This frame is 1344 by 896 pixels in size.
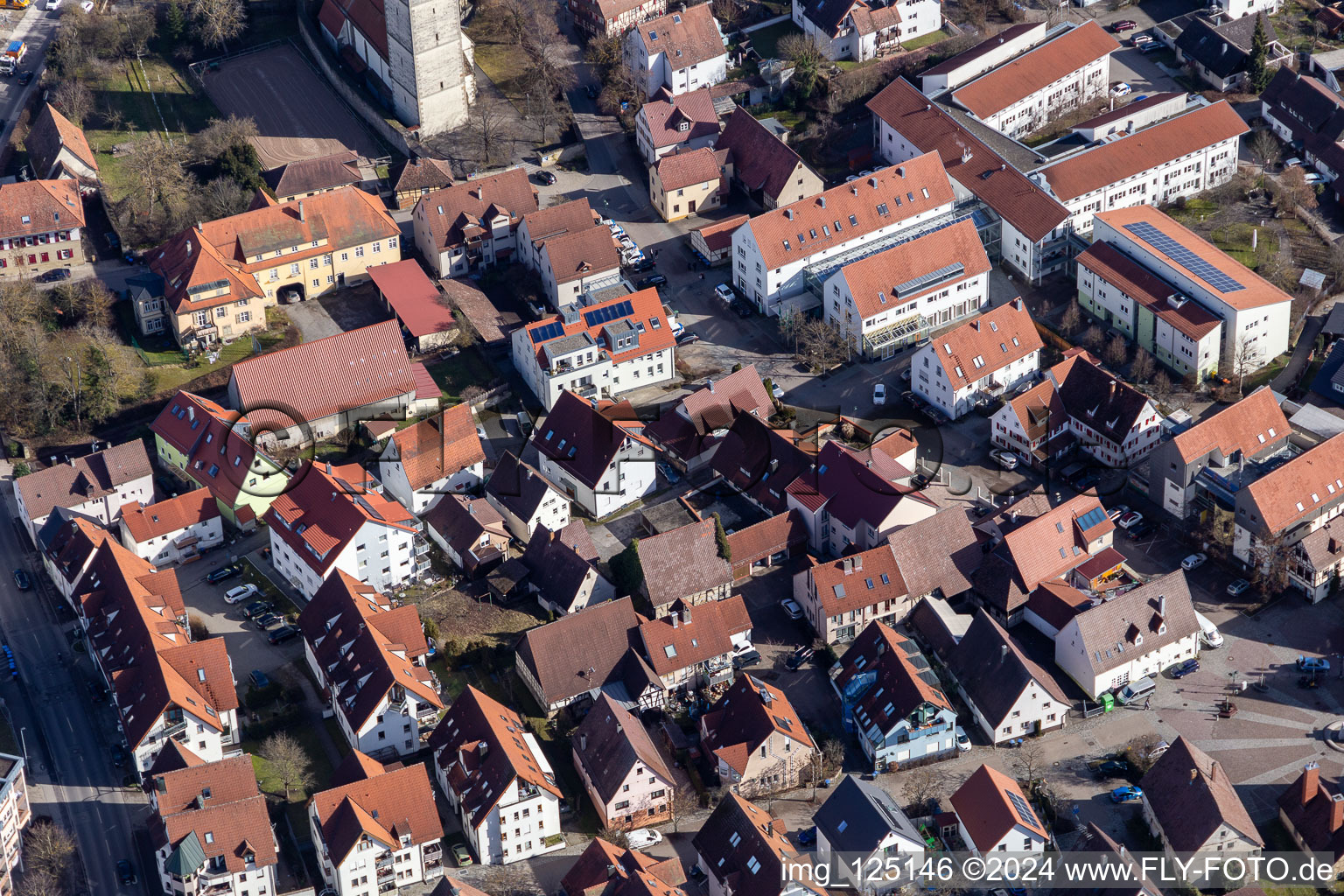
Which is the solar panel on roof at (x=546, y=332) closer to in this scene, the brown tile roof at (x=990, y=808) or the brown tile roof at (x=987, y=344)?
the brown tile roof at (x=987, y=344)

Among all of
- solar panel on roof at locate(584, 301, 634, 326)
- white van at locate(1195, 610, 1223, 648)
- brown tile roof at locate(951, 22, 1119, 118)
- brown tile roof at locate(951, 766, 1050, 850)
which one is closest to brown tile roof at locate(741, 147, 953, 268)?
brown tile roof at locate(951, 22, 1119, 118)

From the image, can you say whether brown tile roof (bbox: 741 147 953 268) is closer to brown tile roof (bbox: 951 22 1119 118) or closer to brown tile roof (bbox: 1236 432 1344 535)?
Result: brown tile roof (bbox: 951 22 1119 118)

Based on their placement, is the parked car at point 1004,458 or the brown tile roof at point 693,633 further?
the parked car at point 1004,458

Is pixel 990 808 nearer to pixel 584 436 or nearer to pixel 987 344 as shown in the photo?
pixel 584 436

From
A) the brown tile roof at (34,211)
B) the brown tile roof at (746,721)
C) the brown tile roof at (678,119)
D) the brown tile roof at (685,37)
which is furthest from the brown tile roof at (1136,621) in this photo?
the brown tile roof at (34,211)

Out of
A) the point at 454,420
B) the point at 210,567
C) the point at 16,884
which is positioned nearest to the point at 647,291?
the point at 454,420

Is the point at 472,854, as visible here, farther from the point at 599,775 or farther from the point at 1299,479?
the point at 1299,479
